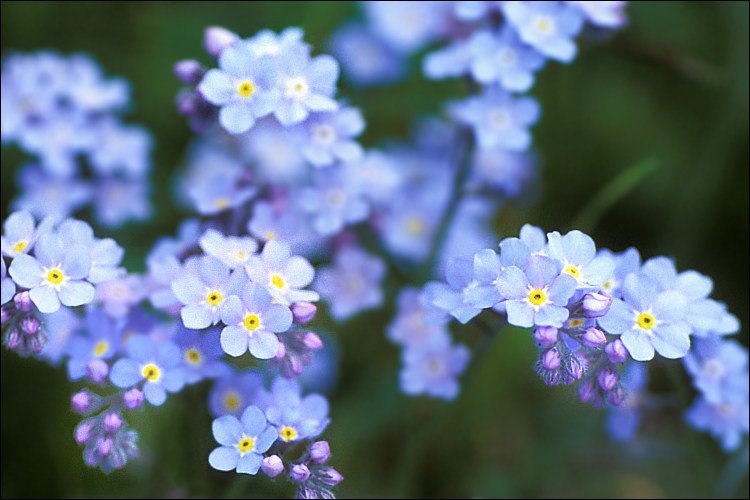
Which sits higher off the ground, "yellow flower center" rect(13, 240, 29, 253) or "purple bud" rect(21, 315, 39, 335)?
"yellow flower center" rect(13, 240, 29, 253)

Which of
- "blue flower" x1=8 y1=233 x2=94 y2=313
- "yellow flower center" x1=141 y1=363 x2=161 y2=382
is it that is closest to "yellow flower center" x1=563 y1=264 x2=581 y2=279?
"yellow flower center" x1=141 y1=363 x2=161 y2=382

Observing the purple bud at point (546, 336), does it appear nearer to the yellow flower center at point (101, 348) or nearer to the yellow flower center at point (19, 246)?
the yellow flower center at point (101, 348)

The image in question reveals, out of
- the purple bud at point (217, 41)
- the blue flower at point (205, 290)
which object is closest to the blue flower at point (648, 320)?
the blue flower at point (205, 290)

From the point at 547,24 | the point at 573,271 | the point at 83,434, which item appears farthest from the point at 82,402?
the point at 547,24

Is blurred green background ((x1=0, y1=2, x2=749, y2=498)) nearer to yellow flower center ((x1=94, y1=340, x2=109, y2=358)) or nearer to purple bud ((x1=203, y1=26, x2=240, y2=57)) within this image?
yellow flower center ((x1=94, y1=340, x2=109, y2=358))

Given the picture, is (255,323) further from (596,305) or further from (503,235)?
(503,235)

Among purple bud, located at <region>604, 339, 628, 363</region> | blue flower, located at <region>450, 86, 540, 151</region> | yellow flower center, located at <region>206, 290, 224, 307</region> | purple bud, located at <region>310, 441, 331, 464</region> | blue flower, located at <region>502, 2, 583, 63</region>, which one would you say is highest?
blue flower, located at <region>502, 2, 583, 63</region>

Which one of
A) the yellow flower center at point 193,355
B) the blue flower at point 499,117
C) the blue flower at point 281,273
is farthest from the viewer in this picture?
the blue flower at point 499,117
